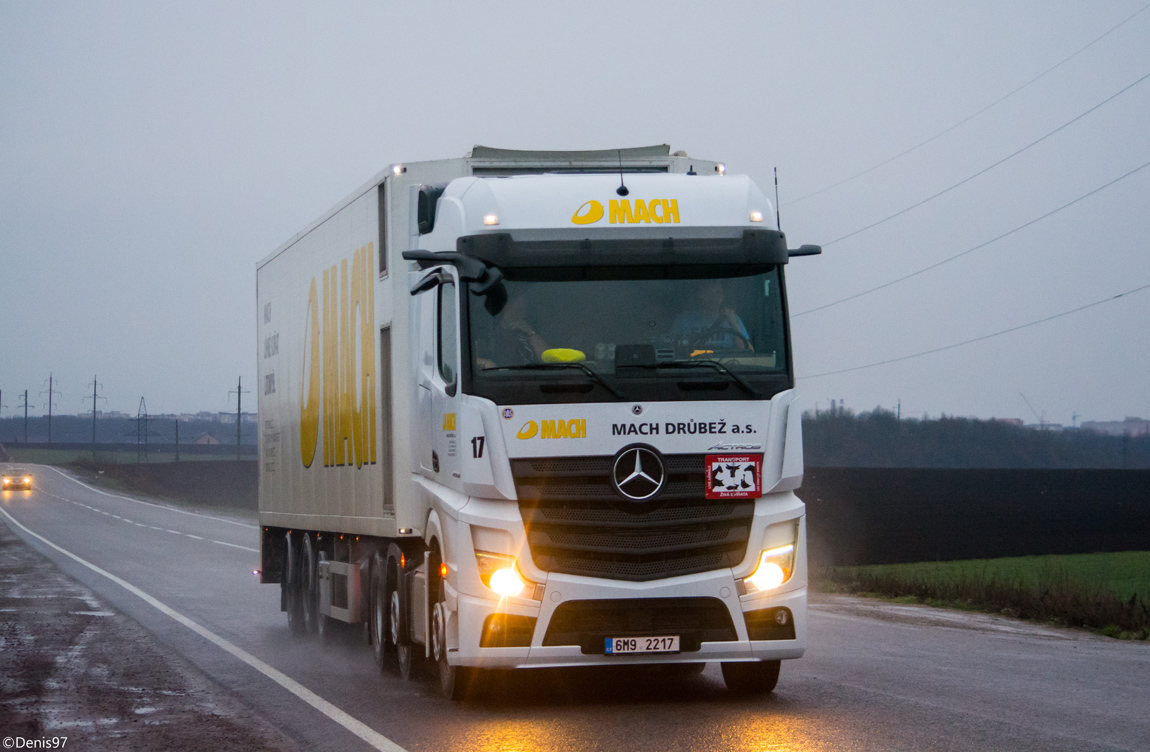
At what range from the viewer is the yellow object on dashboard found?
8852 mm

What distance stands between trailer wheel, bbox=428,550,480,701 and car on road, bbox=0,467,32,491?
76894 mm

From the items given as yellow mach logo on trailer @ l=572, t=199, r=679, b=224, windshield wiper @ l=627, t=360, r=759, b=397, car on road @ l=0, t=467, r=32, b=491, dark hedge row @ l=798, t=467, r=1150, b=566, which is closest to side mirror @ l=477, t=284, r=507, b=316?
yellow mach logo on trailer @ l=572, t=199, r=679, b=224

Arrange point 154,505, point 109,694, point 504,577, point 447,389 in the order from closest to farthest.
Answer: point 504,577 < point 447,389 < point 109,694 < point 154,505

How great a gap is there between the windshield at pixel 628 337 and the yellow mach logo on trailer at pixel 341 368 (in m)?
2.77

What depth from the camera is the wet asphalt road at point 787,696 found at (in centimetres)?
777

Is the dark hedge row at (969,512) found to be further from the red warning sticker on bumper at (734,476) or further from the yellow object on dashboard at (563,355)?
the yellow object on dashboard at (563,355)

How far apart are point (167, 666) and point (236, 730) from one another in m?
3.63

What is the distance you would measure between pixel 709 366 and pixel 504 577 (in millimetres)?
1845

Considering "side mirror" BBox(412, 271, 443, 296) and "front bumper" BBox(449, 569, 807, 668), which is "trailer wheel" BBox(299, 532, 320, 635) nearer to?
"side mirror" BBox(412, 271, 443, 296)

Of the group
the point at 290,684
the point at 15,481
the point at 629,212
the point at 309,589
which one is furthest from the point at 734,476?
the point at 15,481

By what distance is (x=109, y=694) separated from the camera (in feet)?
33.1

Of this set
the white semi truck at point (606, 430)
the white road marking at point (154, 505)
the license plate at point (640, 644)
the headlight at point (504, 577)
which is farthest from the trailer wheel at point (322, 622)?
the white road marking at point (154, 505)

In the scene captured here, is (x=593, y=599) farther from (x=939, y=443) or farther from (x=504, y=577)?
(x=939, y=443)

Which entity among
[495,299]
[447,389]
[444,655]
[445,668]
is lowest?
[445,668]
